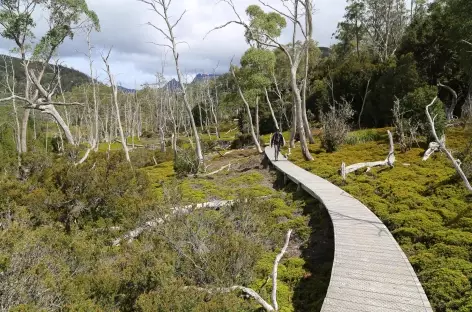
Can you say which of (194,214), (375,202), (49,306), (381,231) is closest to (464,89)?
(375,202)

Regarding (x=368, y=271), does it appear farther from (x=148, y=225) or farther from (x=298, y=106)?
(x=298, y=106)

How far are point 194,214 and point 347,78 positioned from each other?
30953 mm

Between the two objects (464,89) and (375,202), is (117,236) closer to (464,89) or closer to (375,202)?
(375,202)

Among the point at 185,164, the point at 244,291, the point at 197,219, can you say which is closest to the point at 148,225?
the point at 197,219

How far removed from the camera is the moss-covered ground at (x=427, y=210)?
5773 millimetres

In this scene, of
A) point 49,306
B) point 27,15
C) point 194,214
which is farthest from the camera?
point 27,15

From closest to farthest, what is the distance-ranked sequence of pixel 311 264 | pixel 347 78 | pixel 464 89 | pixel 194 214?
pixel 311 264 → pixel 194 214 → pixel 464 89 → pixel 347 78

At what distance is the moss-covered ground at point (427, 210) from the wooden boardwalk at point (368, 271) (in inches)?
15.6

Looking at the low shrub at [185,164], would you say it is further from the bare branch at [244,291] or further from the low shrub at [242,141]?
the low shrub at [242,141]

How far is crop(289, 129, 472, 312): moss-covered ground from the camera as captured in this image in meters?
5.77

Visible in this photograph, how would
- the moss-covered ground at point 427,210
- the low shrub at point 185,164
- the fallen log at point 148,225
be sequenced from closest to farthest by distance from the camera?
the moss-covered ground at point 427,210, the fallen log at point 148,225, the low shrub at point 185,164

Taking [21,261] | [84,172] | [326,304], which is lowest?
[326,304]

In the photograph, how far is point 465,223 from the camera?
784cm

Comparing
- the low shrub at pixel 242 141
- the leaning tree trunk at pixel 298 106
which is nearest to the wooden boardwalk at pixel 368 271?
the leaning tree trunk at pixel 298 106
